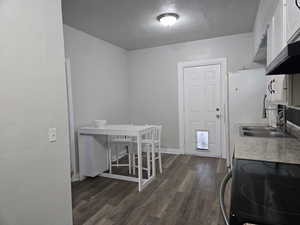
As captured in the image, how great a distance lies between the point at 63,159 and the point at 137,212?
1.09 m

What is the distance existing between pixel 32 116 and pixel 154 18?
7.75 feet

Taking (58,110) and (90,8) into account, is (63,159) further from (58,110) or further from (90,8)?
(90,8)

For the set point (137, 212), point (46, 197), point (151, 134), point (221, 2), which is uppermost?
point (221, 2)

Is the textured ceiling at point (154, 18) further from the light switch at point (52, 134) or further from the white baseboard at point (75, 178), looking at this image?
the white baseboard at point (75, 178)

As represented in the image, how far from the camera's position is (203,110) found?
415cm

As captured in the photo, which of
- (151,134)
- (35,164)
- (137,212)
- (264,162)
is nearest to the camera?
(264,162)

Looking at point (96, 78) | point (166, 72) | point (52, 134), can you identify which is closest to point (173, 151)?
point (166, 72)

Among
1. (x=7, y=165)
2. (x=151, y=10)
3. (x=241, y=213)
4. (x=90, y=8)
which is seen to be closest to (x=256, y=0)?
(x=151, y=10)

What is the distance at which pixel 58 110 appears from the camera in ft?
5.51

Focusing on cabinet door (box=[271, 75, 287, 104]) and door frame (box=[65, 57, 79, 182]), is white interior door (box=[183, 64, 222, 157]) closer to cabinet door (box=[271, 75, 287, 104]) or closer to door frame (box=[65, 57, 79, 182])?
cabinet door (box=[271, 75, 287, 104])

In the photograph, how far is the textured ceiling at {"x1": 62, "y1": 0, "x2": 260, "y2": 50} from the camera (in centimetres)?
250

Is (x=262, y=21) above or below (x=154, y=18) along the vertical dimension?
below

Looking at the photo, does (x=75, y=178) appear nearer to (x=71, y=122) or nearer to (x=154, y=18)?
(x=71, y=122)

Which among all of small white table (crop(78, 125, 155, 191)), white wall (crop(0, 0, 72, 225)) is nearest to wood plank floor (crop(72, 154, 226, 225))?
small white table (crop(78, 125, 155, 191))
